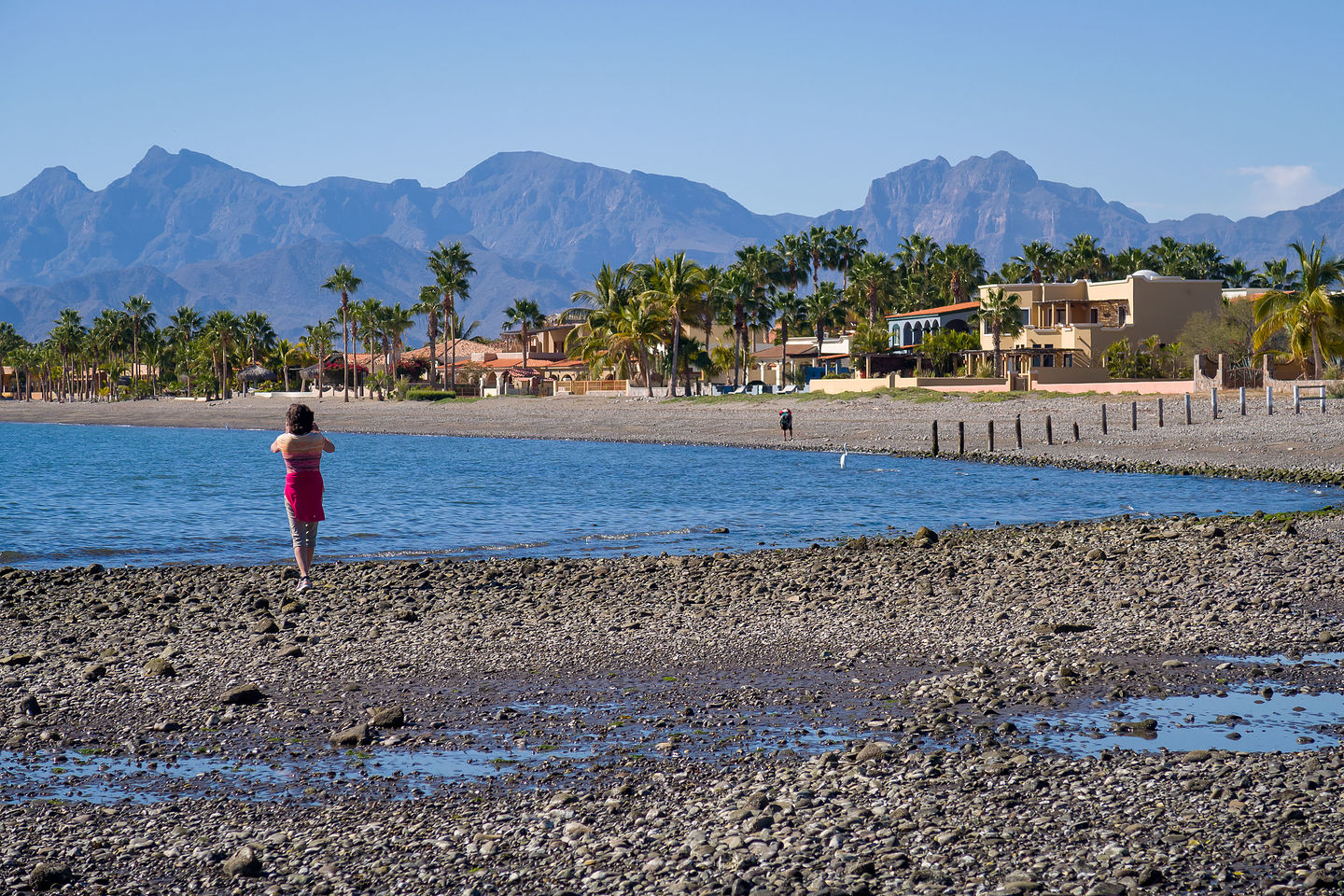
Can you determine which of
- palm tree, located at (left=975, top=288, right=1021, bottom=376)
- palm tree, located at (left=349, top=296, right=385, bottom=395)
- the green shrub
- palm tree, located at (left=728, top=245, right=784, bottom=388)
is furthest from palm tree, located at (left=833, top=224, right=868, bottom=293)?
palm tree, located at (left=349, top=296, right=385, bottom=395)

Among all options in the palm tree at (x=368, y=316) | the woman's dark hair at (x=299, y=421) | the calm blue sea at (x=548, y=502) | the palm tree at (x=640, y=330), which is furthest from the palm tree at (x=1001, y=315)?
the woman's dark hair at (x=299, y=421)

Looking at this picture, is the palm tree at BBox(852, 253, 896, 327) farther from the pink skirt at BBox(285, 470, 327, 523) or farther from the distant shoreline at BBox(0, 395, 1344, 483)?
the pink skirt at BBox(285, 470, 327, 523)

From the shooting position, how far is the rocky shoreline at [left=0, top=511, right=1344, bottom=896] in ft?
17.8

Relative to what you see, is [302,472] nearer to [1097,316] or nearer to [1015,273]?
[1097,316]

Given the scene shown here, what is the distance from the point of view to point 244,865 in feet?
17.7

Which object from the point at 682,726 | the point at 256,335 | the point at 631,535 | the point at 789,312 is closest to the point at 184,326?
the point at 256,335

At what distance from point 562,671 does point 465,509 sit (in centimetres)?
1602

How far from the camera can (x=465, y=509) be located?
82.4 ft

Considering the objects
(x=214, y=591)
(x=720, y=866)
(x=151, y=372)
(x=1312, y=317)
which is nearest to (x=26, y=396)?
(x=151, y=372)

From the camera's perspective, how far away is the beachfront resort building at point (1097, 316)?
71500 millimetres

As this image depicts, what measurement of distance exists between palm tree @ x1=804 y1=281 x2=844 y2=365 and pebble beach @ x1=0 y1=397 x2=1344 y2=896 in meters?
72.3

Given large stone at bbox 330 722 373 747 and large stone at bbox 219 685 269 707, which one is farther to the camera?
large stone at bbox 219 685 269 707

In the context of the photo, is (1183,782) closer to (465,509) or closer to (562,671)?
(562,671)

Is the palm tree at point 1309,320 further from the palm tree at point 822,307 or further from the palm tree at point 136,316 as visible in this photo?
the palm tree at point 136,316
